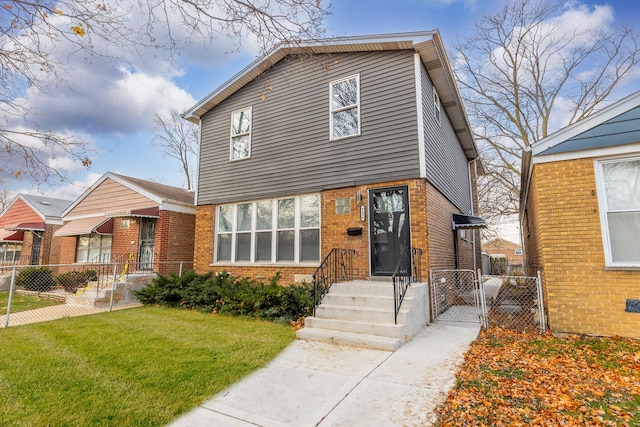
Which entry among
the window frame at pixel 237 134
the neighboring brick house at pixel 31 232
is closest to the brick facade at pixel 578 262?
the window frame at pixel 237 134

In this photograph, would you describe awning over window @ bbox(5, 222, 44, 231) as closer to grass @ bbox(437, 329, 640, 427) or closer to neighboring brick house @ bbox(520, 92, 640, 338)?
grass @ bbox(437, 329, 640, 427)

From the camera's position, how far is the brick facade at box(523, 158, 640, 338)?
5504 millimetres

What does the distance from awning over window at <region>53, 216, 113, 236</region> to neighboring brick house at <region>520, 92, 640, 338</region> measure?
14497mm

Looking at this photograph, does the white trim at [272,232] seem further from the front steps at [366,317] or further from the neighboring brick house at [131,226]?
the neighboring brick house at [131,226]

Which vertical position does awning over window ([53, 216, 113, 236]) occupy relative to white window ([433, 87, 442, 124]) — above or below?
below

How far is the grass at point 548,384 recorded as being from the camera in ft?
10.3

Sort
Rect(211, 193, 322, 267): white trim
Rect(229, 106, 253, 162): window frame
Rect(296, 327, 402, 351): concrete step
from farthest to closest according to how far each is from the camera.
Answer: Rect(229, 106, 253, 162): window frame, Rect(211, 193, 322, 267): white trim, Rect(296, 327, 402, 351): concrete step

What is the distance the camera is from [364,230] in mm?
7957

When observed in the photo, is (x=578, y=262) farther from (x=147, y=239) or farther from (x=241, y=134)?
(x=147, y=239)

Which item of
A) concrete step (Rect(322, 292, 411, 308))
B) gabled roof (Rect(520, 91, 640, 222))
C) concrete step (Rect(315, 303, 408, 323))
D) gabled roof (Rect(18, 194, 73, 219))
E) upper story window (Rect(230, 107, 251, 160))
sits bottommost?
concrete step (Rect(315, 303, 408, 323))

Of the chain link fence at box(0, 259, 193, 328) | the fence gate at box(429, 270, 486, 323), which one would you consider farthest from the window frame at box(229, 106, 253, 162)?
the fence gate at box(429, 270, 486, 323)

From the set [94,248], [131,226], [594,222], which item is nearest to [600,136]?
[594,222]

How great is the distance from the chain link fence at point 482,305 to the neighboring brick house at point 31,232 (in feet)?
60.6

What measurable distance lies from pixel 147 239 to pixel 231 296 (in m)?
6.44
